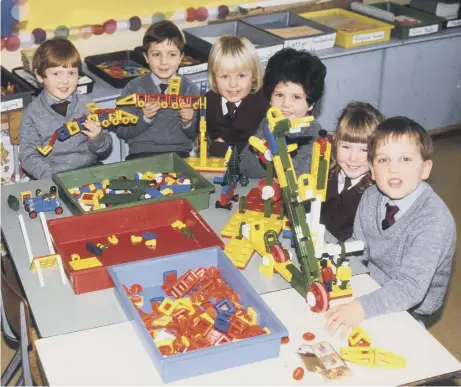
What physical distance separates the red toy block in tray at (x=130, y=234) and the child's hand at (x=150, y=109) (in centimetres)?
70

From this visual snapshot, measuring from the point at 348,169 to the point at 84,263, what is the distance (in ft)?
3.13

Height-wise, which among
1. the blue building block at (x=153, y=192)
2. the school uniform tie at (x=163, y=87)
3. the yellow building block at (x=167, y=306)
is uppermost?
the school uniform tie at (x=163, y=87)

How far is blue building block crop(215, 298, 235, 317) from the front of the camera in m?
1.90

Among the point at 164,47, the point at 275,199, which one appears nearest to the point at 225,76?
the point at 164,47

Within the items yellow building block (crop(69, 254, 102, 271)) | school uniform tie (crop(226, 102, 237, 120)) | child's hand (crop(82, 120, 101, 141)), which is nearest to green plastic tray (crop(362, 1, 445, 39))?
school uniform tie (crop(226, 102, 237, 120))

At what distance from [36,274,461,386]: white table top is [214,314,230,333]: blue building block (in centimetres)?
13

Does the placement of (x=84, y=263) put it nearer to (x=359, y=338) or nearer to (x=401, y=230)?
(x=359, y=338)

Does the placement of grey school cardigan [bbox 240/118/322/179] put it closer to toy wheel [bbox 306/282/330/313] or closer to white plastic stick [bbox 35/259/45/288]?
toy wheel [bbox 306/282/330/313]

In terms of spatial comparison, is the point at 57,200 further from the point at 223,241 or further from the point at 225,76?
the point at 225,76

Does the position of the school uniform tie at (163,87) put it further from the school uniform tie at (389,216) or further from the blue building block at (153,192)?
the school uniform tie at (389,216)

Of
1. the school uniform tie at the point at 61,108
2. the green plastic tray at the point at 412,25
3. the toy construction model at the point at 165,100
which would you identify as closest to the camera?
the toy construction model at the point at 165,100

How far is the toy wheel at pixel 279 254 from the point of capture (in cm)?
211

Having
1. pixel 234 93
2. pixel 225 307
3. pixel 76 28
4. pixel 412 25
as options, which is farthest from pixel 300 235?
pixel 412 25

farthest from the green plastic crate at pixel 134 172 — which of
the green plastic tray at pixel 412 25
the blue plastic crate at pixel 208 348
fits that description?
the green plastic tray at pixel 412 25
